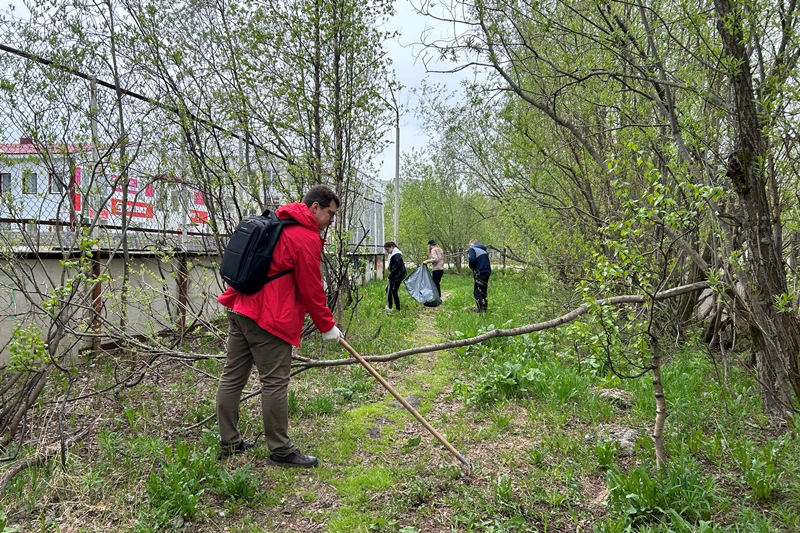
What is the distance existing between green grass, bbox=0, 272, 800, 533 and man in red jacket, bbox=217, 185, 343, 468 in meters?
0.20

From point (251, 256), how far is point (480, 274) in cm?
754

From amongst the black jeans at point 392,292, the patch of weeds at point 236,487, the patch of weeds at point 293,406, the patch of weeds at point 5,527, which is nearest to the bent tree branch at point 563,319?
the patch of weeds at point 293,406

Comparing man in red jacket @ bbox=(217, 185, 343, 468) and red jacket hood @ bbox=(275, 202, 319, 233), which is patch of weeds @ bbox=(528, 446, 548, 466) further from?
red jacket hood @ bbox=(275, 202, 319, 233)

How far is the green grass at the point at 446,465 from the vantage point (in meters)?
2.67

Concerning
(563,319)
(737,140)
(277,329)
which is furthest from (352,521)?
(737,140)

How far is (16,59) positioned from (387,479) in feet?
15.8

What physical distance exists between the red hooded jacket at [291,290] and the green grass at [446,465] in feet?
3.22

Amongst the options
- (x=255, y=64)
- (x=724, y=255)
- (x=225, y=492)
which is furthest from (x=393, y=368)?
(x=255, y=64)

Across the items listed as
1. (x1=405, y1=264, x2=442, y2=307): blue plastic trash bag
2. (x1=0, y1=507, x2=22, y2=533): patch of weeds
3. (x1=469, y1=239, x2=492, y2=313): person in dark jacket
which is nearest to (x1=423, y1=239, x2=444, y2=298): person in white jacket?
(x1=405, y1=264, x2=442, y2=307): blue plastic trash bag

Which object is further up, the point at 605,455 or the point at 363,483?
the point at 605,455

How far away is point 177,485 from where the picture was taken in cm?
282

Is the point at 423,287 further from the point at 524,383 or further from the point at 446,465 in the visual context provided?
the point at 446,465

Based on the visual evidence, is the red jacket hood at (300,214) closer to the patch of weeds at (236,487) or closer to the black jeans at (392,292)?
the patch of weeds at (236,487)

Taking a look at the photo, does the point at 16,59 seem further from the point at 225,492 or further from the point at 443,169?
the point at 443,169
